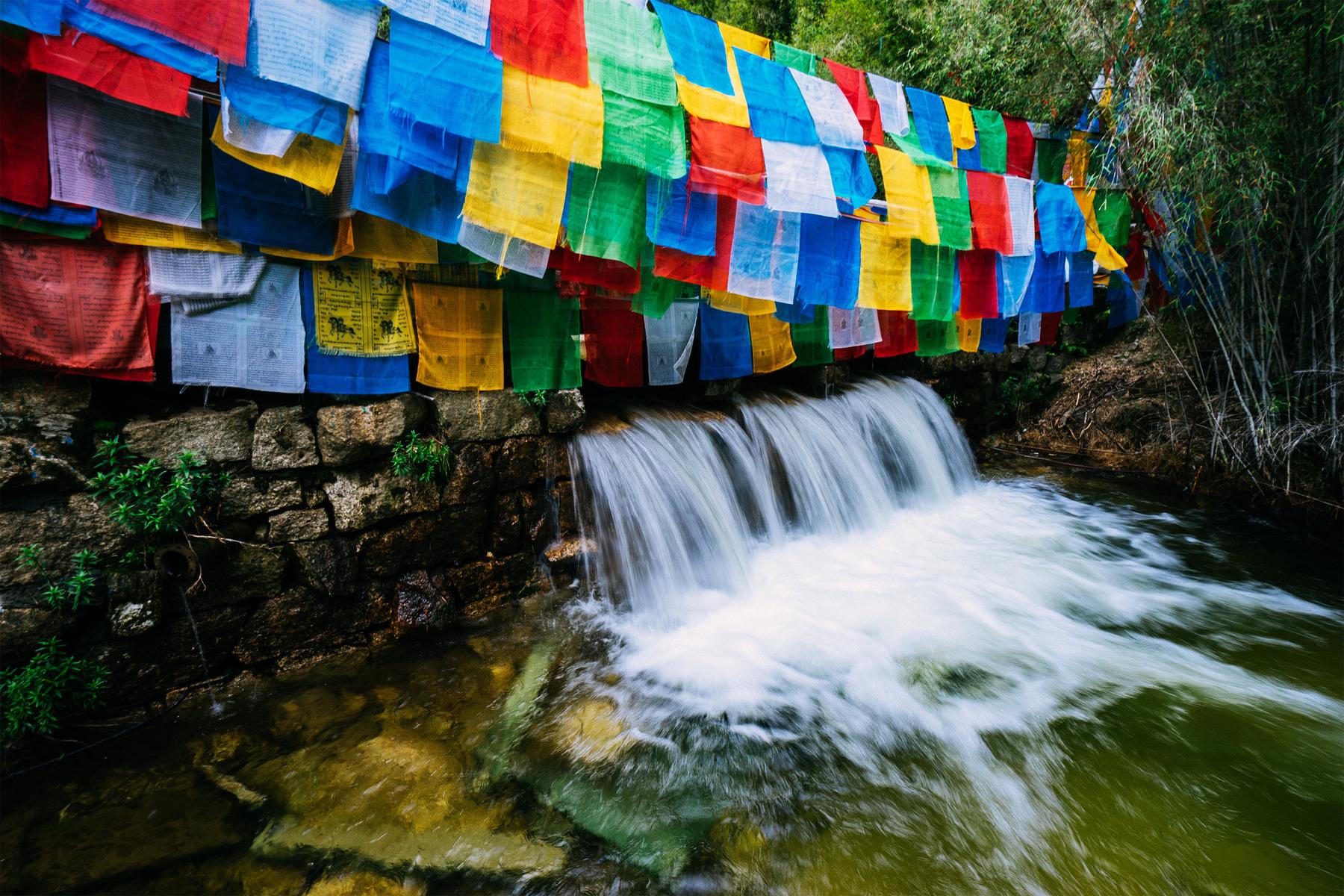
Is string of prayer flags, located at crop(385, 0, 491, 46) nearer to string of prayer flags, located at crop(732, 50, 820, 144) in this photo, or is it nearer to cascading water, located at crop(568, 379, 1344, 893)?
string of prayer flags, located at crop(732, 50, 820, 144)

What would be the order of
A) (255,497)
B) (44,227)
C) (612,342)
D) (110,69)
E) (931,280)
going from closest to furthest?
(110,69), (44,227), (255,497), (612,342), (931,280)

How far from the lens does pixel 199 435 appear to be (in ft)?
9.55

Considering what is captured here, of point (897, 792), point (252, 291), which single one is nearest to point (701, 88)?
point (252, 291)

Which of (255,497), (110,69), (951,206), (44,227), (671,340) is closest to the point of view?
(110,69)

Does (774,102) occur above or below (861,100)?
below

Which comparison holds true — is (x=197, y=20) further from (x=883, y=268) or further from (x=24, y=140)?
(x=883, y=268)

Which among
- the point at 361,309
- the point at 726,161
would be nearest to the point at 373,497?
the point at 361,309

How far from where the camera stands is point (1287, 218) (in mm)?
4895

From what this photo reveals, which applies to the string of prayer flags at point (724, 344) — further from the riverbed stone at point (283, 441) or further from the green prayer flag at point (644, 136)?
the riverbed stone at point (283, 441)

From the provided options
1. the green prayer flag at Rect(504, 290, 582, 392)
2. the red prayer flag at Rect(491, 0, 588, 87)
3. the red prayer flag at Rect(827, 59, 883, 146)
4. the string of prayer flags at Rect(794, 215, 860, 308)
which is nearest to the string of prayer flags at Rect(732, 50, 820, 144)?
the string of prayer flags at Rect(794, 215, 860, 308)

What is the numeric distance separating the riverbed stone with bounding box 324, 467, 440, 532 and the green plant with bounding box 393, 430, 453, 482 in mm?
47

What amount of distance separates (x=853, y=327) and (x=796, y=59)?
250cm

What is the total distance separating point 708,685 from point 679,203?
122 inches

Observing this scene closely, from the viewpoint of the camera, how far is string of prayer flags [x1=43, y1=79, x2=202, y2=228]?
2.42 meters
